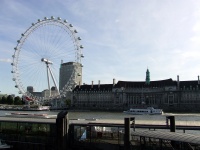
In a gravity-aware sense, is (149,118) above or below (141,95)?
below

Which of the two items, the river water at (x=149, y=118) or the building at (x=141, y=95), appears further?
the building at (x=141, y=95)

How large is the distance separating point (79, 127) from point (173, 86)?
110 metres

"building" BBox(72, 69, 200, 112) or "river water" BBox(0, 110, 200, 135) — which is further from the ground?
"building" BBox(72, 69, 200, 112)

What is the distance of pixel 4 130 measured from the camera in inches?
1032

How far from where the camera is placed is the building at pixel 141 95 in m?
126

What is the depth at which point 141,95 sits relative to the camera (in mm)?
137625

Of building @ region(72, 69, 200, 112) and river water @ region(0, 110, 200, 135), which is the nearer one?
river water @ region(0, 110, 200, 135)

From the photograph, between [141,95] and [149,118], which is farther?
[141,95]

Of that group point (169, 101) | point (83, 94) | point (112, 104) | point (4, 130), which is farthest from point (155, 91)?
point (4, 130)

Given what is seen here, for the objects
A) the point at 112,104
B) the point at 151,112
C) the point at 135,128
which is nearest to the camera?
the point at 135,128

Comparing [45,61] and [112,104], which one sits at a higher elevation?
[45,61]

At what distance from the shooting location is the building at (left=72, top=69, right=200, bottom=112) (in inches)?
4956

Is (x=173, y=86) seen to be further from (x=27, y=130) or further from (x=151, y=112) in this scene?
(x=27, y=130)

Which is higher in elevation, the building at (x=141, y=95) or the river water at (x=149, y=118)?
the building at (x=141, y=95)
